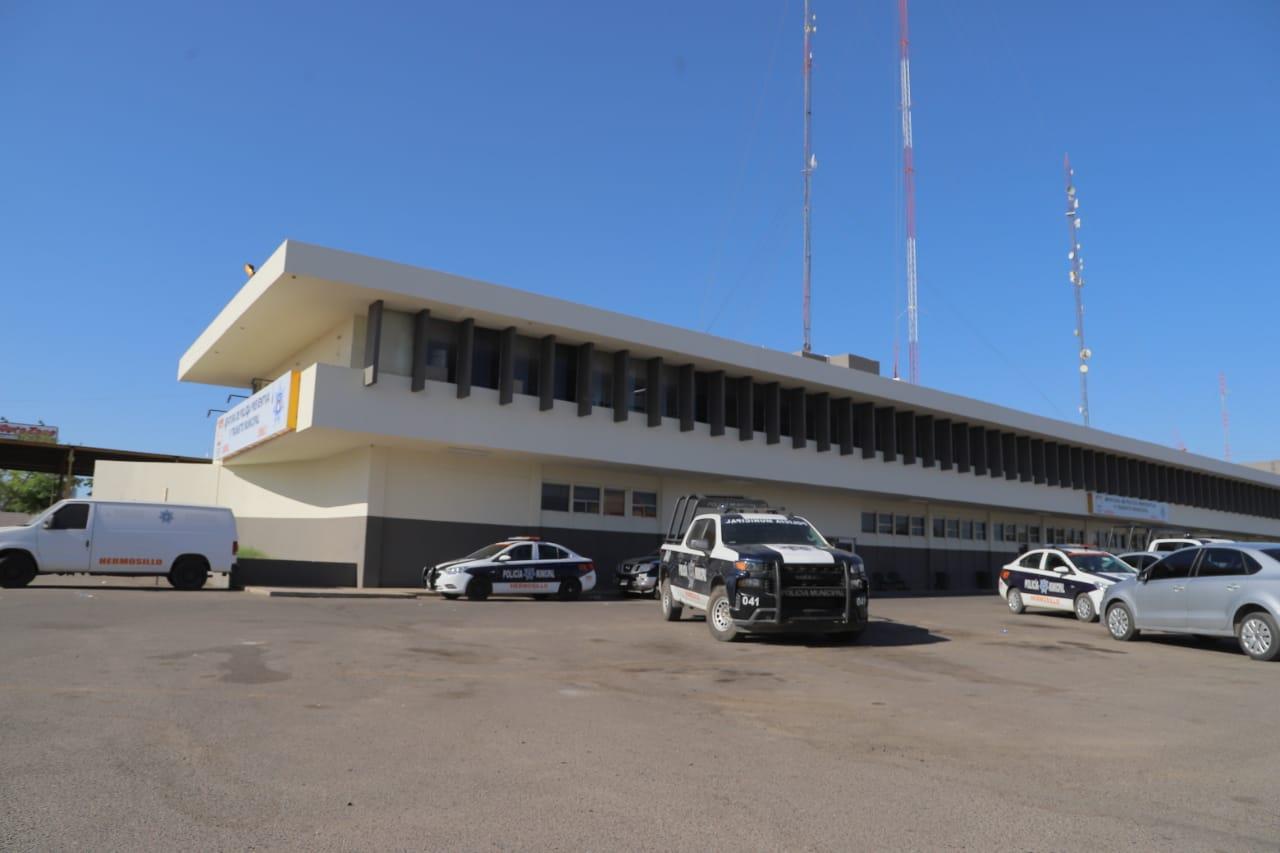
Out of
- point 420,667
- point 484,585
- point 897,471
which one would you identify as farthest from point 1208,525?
point 420,667

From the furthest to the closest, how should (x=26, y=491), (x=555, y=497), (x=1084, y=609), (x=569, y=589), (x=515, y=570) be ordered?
(x=26, y=491), (x=555, y=497), (x=569, y=589), (x=515, y=570), (x=1084, y=609)

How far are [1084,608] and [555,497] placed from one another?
57.3 ft

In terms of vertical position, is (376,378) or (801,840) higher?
(376,378)

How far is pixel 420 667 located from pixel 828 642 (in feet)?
23.7

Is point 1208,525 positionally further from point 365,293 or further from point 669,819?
point 669,819

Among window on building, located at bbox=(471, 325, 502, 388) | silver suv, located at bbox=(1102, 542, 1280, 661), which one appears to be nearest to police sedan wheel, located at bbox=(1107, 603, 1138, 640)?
silver suv, located at bbox=(1102, 542, 1280, 661)

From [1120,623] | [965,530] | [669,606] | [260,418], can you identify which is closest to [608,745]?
[669,606]

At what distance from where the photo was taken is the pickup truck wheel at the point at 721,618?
47.1 ft

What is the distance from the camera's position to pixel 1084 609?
2067cm

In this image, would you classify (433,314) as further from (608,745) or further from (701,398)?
(608,745)

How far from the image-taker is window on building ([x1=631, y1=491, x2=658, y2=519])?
33688 millimetres

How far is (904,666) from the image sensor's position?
39.8ft

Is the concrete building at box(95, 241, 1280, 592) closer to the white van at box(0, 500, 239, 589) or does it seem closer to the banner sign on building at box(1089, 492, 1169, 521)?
the white van at box(0, 500, 239, 589)

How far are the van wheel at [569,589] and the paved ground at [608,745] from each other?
38.7 ft
